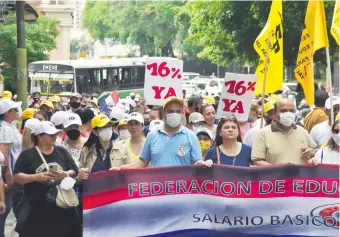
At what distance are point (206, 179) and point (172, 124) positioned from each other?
2.38 feet

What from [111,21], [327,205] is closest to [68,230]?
[327,205]

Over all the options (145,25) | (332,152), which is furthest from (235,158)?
(145,25)

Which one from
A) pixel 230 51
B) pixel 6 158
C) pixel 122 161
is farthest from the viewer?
pixel 230 51

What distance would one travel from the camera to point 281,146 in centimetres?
760

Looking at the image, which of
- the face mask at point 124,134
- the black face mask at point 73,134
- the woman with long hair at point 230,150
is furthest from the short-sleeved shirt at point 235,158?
the face mask at point 124,134

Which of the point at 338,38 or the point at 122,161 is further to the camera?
the point at 338,38

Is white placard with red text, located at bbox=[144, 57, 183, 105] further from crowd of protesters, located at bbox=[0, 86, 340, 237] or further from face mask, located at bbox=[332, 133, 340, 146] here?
face mask, located at bbox=[332, 133, 340, 146]

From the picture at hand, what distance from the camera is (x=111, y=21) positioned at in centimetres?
7950

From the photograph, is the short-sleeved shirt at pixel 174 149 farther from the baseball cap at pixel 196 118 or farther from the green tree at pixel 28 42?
the green tree at pixel 28 42

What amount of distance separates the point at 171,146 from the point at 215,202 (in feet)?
2.37

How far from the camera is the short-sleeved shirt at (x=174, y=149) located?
7.37m

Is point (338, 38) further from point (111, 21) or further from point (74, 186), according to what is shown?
point (111, 21)

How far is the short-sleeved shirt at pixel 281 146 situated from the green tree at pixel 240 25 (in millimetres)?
22406

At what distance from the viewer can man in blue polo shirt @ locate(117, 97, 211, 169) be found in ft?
24.2
